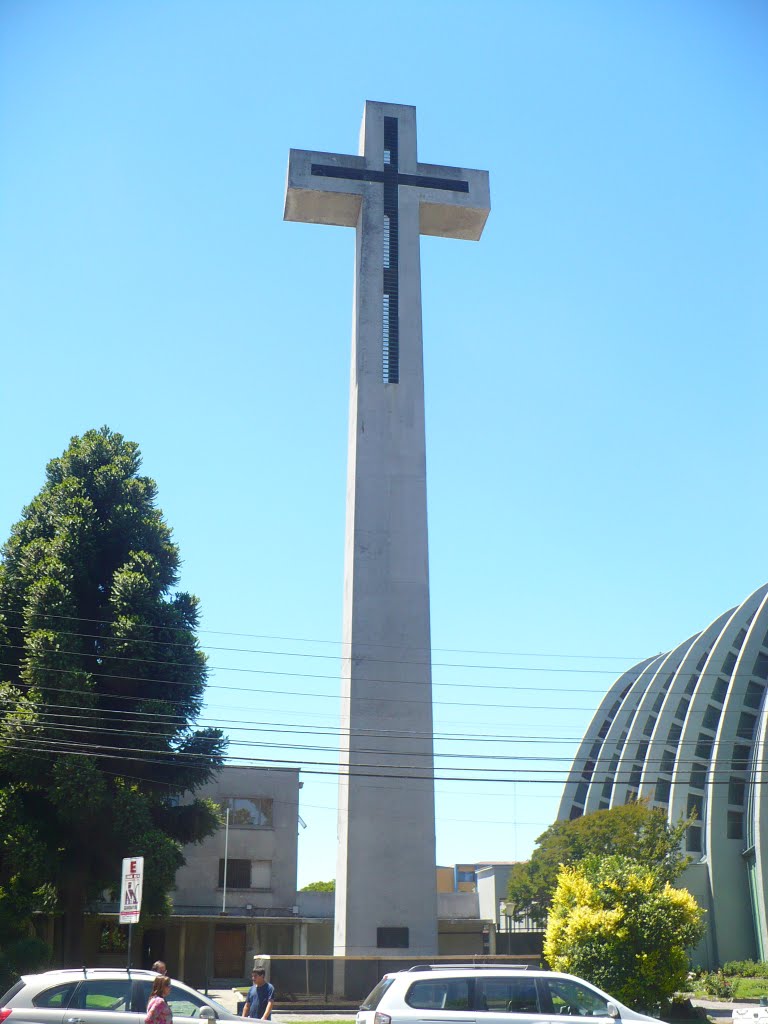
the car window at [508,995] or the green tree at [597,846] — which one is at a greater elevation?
the green tree at [597,846]

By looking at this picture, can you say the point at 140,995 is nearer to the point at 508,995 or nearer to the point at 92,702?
the point at 508,995

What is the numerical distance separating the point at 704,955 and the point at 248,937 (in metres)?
22.4

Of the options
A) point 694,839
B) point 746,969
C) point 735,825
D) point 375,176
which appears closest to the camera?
point 375,176

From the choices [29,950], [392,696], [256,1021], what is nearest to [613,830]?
[392,696]

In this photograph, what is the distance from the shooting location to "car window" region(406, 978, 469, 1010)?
14.5m

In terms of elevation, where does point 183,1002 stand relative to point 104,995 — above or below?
below

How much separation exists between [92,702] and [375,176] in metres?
20.8

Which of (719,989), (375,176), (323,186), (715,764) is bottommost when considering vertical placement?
(719,989)

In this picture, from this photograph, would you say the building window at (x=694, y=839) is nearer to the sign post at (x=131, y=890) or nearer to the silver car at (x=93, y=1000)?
the sign post at (x=131, y=890)

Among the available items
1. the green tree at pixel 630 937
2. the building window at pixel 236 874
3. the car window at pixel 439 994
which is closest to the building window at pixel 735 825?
the building window at pixel 236 874

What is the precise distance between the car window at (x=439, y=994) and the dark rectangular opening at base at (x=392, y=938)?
55.2 ft

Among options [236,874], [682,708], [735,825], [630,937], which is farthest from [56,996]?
[682,708]

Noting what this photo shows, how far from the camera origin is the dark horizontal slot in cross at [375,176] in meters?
38.1

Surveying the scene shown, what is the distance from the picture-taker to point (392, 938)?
30.8 meters
